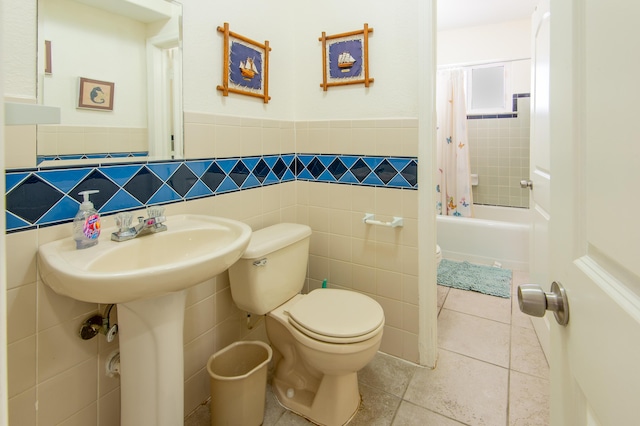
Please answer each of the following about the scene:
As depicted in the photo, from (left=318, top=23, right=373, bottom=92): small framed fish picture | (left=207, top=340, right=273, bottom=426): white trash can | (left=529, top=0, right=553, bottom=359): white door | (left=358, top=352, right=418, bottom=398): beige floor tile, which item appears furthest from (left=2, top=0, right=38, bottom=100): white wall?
(left=529, top=0, right=553, bottom=359): white door

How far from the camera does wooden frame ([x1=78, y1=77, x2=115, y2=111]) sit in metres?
1.12

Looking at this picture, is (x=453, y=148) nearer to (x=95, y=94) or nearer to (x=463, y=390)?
(x=463, y=390)

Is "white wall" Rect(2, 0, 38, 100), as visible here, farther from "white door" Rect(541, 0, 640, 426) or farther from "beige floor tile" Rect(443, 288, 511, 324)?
"beige floor tile" Rect(443, 288, 511, 324)

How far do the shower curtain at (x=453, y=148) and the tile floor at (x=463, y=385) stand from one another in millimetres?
1660

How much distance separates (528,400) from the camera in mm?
1543

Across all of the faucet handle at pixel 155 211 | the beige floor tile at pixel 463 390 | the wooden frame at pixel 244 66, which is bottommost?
the beige floor tile at pixel 463 390

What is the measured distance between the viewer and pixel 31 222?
38.6 inches

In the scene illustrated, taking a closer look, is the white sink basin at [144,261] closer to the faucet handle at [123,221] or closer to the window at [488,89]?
the faucet handle at [123,221]

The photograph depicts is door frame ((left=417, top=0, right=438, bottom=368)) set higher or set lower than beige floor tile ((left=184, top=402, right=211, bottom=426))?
higher

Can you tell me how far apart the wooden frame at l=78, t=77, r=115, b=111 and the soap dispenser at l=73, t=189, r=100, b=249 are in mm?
353

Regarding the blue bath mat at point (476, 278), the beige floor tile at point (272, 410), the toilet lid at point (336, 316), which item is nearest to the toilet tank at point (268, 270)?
the toilet lid at point (336, 316)

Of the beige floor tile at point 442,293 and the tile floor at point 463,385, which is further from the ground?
the beige floor tile at point 442,293

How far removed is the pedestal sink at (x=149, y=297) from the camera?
0.87 m

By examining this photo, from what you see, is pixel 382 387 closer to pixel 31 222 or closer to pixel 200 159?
pixel 200 159
